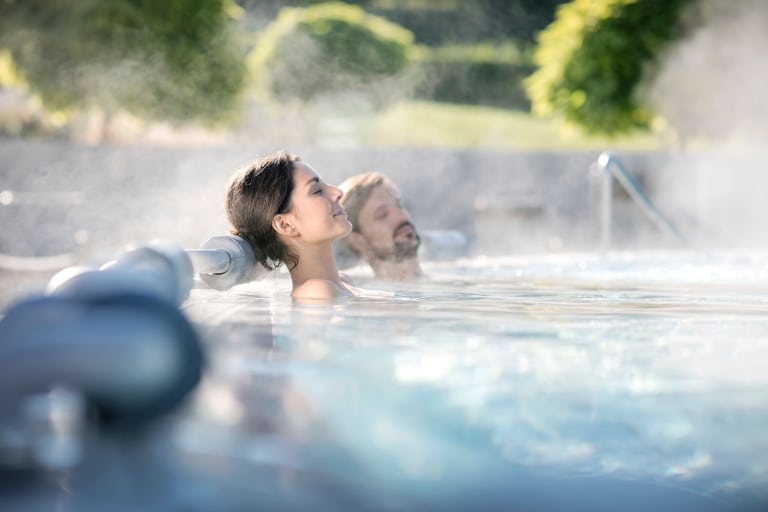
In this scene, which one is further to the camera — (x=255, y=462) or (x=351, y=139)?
(x=351, y=139)

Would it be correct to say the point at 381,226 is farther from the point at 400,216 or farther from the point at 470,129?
the point at 470,129

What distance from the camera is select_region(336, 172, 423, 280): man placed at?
434 cm

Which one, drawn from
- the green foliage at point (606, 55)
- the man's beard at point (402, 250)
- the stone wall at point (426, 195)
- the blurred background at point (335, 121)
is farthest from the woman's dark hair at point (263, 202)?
the green foliage at point (606, 55)

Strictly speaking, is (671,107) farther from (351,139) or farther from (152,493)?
(152,493)

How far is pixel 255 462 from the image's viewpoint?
4.01 feet

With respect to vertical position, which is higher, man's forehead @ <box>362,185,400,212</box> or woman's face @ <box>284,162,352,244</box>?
man's forehead @ <box>362,185,400,212</box>

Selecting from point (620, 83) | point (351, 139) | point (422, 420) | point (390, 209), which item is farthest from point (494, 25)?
point (422, 420)

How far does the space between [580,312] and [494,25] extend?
2817cm

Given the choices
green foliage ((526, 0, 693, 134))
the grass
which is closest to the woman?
green foliage ((526, 0, 693, 134))

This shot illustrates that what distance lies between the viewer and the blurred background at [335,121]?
11.2m

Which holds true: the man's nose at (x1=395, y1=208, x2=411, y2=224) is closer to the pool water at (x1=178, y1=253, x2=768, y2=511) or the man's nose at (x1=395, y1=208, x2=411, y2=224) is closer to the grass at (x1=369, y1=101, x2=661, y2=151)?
the pool water at (x1=178, y1=253, x2=768, y2=511)

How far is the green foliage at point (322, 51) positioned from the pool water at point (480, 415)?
59.6ft

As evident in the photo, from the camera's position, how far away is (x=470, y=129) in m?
28.7

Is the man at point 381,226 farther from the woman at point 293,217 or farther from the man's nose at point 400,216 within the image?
the woman at point 293,217
